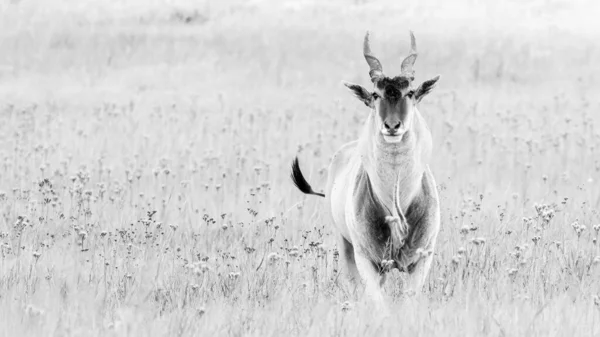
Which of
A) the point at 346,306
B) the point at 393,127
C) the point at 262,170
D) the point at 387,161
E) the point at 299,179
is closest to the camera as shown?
the point at 346,306

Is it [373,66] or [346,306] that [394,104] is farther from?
[346,306]

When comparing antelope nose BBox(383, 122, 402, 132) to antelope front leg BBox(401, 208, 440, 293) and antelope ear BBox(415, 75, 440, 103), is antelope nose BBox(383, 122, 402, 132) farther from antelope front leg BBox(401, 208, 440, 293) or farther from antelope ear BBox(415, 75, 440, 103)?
antelope front leg BBox(401, 208, 440, 293)

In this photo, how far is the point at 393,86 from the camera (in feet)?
18.7

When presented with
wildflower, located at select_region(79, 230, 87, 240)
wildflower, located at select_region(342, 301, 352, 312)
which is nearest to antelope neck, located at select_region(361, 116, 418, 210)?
wildflower, located at select_region(342, 301, 352, 312)

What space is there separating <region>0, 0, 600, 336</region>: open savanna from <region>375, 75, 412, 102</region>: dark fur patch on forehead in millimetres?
1020

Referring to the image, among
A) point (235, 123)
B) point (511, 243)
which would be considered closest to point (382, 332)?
point (511, 243)

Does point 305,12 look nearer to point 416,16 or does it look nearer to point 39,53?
point 416,16

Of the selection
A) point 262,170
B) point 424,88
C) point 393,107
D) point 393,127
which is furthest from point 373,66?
point 262,170

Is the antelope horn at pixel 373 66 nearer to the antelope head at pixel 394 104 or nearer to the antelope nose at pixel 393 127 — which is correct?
the antelope head at pixel 394 104

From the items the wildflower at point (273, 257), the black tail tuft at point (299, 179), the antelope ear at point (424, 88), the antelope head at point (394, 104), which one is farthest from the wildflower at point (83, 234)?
the antelope ear at point (424, 88)

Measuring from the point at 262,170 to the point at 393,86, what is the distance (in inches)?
202

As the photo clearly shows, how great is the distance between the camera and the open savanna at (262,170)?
18.3 feet

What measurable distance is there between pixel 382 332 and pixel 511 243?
2766mm

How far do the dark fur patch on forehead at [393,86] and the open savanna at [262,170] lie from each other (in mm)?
1020
